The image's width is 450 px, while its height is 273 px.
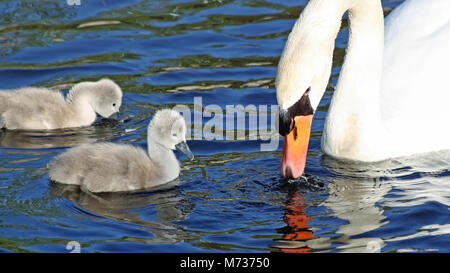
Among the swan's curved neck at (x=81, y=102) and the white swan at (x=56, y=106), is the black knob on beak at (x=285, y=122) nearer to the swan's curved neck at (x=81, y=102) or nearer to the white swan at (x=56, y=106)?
the white swan at (x=56, y=106)

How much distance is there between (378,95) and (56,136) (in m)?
3.21

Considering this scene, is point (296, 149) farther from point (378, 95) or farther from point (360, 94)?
point (378, 95)

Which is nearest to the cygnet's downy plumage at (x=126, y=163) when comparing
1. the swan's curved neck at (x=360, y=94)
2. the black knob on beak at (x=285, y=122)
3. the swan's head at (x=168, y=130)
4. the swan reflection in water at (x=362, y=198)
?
the swan's head at (x=168, y=130)

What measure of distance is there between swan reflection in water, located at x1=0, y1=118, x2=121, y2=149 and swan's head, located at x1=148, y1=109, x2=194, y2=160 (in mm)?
1380

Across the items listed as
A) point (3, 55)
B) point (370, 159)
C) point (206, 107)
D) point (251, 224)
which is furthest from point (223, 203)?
point (3, 55)

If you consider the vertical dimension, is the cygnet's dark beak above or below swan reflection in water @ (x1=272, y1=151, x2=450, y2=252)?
above

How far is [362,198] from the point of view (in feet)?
26.1

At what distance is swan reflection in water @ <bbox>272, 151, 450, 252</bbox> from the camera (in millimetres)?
7102

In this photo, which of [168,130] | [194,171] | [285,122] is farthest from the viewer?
[194,171]

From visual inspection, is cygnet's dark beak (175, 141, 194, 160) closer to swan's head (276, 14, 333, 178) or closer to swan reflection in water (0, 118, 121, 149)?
swan's head (276, 14, 333, 178)

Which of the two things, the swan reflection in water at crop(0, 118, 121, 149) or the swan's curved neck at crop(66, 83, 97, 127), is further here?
the swan's curved neck at crop(66, 83, 97, 127)
